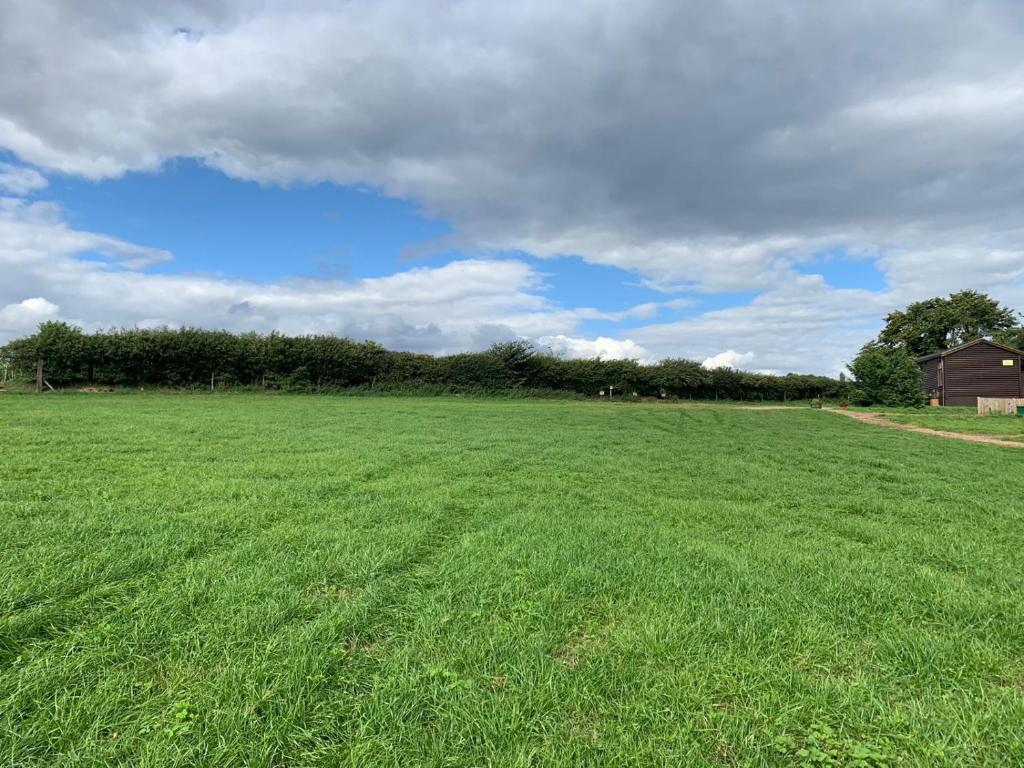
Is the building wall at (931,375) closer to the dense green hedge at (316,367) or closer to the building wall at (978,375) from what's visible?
the building wall at (978,375)

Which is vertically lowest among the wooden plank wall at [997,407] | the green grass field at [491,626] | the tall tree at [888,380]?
the green grass field at [491,626]

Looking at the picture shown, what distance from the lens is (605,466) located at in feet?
28.6

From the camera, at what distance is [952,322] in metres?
54.2

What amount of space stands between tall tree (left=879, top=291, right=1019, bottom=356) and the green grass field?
2423 inches

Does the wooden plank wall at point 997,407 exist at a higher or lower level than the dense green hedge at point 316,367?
lower

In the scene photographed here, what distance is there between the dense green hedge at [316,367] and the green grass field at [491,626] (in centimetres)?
2579

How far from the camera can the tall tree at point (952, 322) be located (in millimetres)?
53906

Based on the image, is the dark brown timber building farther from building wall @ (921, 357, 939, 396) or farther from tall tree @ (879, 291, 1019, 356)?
tall tree @ (879, 291, 1019, 356)

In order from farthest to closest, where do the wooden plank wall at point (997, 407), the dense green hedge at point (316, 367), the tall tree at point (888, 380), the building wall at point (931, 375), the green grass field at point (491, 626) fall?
the building wall at point (931, 375) → the tall tree at point (888, 380) → the dense green hedge at point (316, 367) → the wooden plank wall at point (997, 407) → the green grass field at point (491, 626)

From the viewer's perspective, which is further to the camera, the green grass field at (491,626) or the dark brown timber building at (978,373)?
the dark brown timber building at (978,373)

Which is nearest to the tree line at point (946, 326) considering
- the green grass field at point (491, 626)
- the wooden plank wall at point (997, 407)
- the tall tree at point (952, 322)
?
the tall tree at point (952, 322)

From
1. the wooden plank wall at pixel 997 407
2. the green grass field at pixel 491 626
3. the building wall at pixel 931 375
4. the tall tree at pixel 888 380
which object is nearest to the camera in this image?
the green grass field at pixel 491 626

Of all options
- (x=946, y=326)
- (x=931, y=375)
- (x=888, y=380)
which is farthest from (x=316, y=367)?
(x=946, y=326)

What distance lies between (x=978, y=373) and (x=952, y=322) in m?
27.8
